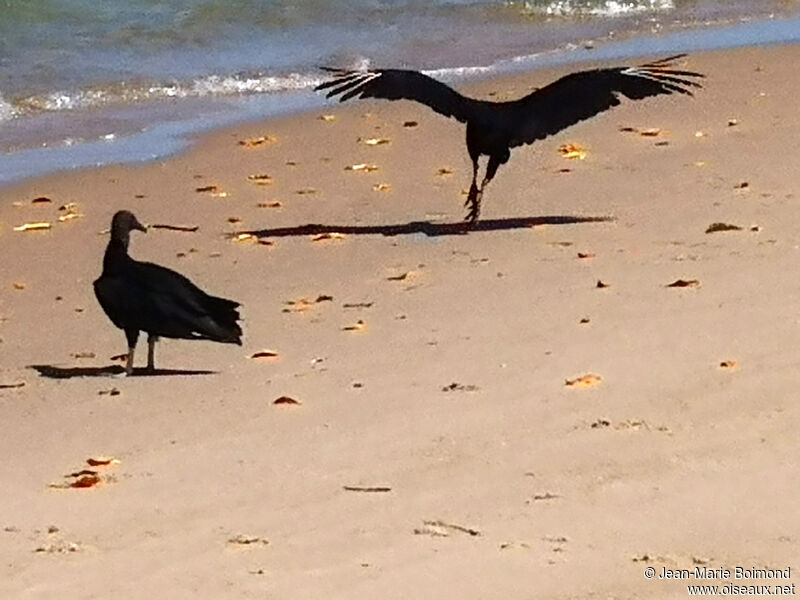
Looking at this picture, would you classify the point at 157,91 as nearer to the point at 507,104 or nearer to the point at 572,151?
the point at 572,151

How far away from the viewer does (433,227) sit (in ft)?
26.8

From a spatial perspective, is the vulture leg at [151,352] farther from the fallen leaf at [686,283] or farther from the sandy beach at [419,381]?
the fallen leaf at [686,283]

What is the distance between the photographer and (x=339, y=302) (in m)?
6.81

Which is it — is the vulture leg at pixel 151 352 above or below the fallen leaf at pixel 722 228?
below

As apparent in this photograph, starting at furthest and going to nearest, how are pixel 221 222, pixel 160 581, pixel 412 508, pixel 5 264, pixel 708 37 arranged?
pixel 708 37, pixel 221 222, pixel 5 264, pixel 412 508, pixel 160 581

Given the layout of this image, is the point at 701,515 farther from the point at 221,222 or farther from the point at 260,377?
the point at 221,222

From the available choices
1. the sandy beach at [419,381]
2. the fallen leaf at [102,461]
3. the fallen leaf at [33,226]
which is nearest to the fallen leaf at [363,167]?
the sandy beach at [419,381]

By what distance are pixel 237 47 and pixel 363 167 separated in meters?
4.36

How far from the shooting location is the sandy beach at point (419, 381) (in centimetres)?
432

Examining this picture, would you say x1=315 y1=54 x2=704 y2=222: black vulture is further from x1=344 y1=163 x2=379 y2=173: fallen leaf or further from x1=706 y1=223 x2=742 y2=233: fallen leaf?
x1=706 y1=223 x2=742 y2=233: fallen leaf

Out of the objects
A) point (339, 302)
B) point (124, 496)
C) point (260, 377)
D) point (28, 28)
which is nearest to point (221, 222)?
point (339, 302)

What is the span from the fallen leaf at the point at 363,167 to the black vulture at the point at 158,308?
3.16 metres

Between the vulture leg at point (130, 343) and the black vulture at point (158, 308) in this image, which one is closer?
the black vulture at point (158, 308)

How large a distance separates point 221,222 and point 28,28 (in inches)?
236
